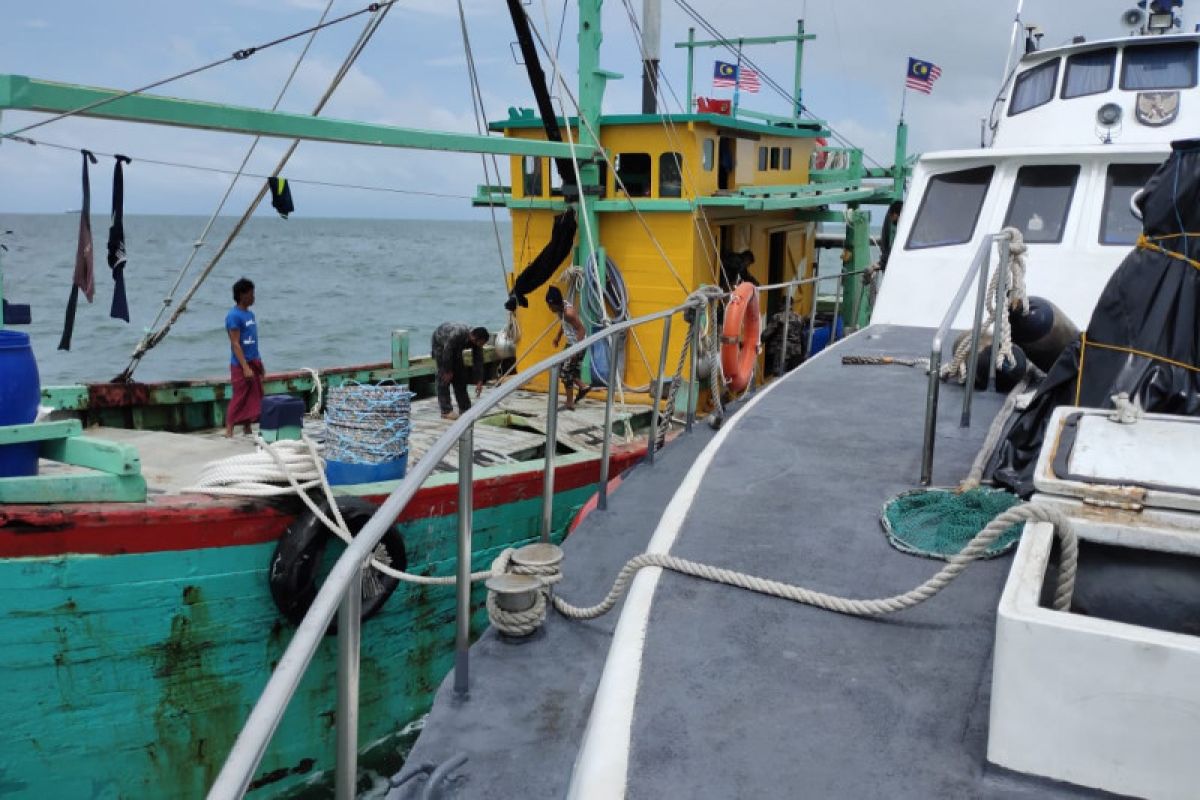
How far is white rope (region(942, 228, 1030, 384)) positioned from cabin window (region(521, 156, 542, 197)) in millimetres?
6455

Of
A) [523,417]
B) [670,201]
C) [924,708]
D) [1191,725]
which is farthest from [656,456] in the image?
[670,201]

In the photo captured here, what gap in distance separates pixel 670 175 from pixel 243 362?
5.36 m

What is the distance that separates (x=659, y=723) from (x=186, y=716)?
13.4 feet

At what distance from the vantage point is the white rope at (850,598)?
2.60m

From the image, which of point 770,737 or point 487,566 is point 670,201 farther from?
point 770,737

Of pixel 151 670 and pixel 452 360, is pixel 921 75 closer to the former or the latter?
pixel 452 360

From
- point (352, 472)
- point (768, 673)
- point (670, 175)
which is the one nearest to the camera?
point (768, 673)

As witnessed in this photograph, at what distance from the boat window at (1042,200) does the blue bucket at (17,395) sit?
7.12 meters

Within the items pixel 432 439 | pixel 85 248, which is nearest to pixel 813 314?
pixel 432 439

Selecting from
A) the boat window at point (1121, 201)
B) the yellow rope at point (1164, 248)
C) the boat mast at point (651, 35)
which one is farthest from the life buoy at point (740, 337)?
the boat mast at point (651, 35)

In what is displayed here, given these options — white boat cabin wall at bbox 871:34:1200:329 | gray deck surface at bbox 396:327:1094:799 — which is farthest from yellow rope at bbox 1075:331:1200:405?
white boat cabin wall at bbox 871:34:1200:329

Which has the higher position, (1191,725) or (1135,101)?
(1135,101)

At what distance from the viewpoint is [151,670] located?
17.7ft

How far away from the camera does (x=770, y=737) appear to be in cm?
264
